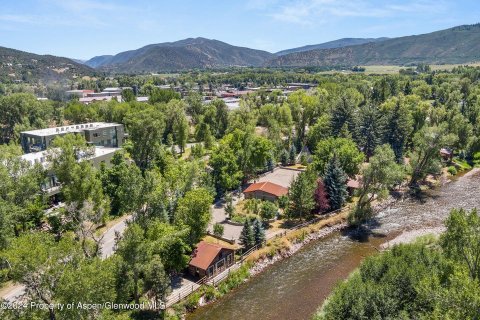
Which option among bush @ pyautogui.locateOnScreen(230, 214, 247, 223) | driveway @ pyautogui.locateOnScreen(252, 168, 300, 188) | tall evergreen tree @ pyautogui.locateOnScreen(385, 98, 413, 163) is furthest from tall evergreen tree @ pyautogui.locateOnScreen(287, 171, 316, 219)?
tall evergreen tree @ pyautogui.locateOnScreen(385, 98, 413, 163)

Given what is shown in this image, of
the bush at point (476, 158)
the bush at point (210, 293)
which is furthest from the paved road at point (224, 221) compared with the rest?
the bush at point (476, 158)

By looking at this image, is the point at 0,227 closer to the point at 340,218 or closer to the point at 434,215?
the point at 340,218

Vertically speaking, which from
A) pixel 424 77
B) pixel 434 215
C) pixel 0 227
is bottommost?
pixel 434 215

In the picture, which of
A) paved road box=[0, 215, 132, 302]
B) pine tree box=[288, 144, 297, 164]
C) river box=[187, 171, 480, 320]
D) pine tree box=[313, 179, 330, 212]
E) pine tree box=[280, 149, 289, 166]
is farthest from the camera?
pine tree box=[288, 144, 297, 164]

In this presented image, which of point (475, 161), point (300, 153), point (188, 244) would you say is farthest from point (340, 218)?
point (475, 161)

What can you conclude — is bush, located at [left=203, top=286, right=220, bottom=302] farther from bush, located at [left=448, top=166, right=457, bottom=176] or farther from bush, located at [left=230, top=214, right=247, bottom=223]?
bush, located at [left=448, top=166, right=457, bottom=176]

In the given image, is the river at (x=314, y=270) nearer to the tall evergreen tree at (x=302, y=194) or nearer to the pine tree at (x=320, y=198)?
the pine tree at (x=320, y=198)
